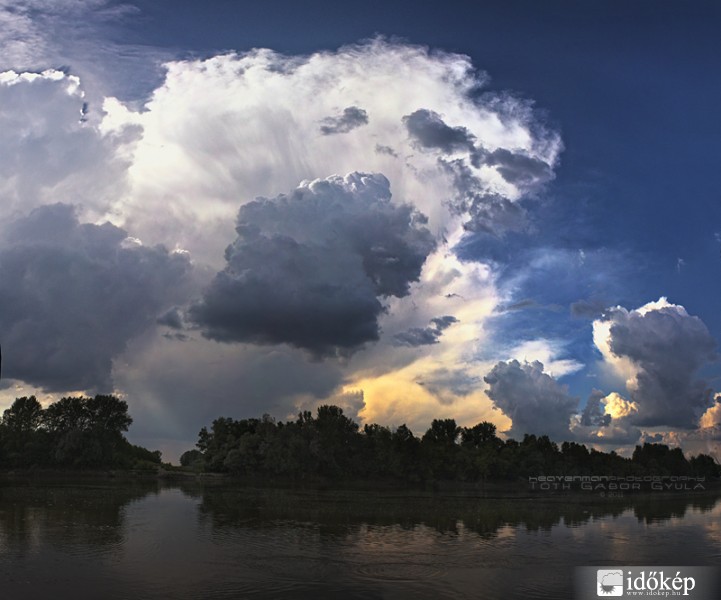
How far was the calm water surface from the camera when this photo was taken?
3534 cm

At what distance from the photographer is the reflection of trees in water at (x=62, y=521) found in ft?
151

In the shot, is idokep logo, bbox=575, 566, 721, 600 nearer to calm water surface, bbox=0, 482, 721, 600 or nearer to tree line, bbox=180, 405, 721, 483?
calm water surface, bbox=0, 482, 721, 600

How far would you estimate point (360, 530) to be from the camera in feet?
195

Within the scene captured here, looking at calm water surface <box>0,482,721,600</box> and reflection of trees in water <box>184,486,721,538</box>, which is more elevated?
calm water surface <box>0,482,721,600</box>

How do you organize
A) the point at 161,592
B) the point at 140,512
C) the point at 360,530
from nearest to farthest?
the point at 161,592
the point at 360,530
the point at 140,512

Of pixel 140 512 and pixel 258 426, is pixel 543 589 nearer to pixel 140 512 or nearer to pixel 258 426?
pixel 140 512

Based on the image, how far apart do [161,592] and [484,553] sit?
82.4 ft

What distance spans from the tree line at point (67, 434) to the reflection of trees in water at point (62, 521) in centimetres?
8424

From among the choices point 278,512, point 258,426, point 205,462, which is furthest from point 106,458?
point 278,512

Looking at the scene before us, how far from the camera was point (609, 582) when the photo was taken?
4062 centimetres

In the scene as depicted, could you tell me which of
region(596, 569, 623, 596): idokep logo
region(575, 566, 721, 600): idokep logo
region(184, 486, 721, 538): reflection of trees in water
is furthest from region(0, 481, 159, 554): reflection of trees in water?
region(596, 569, 623, 596): idokep logo

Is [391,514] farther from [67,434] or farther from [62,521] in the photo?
[67,434]

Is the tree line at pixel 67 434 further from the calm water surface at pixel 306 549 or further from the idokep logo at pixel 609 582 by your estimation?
the idokep logo at pixel 609 582

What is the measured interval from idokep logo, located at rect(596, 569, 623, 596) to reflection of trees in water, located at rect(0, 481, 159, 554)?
107ft
